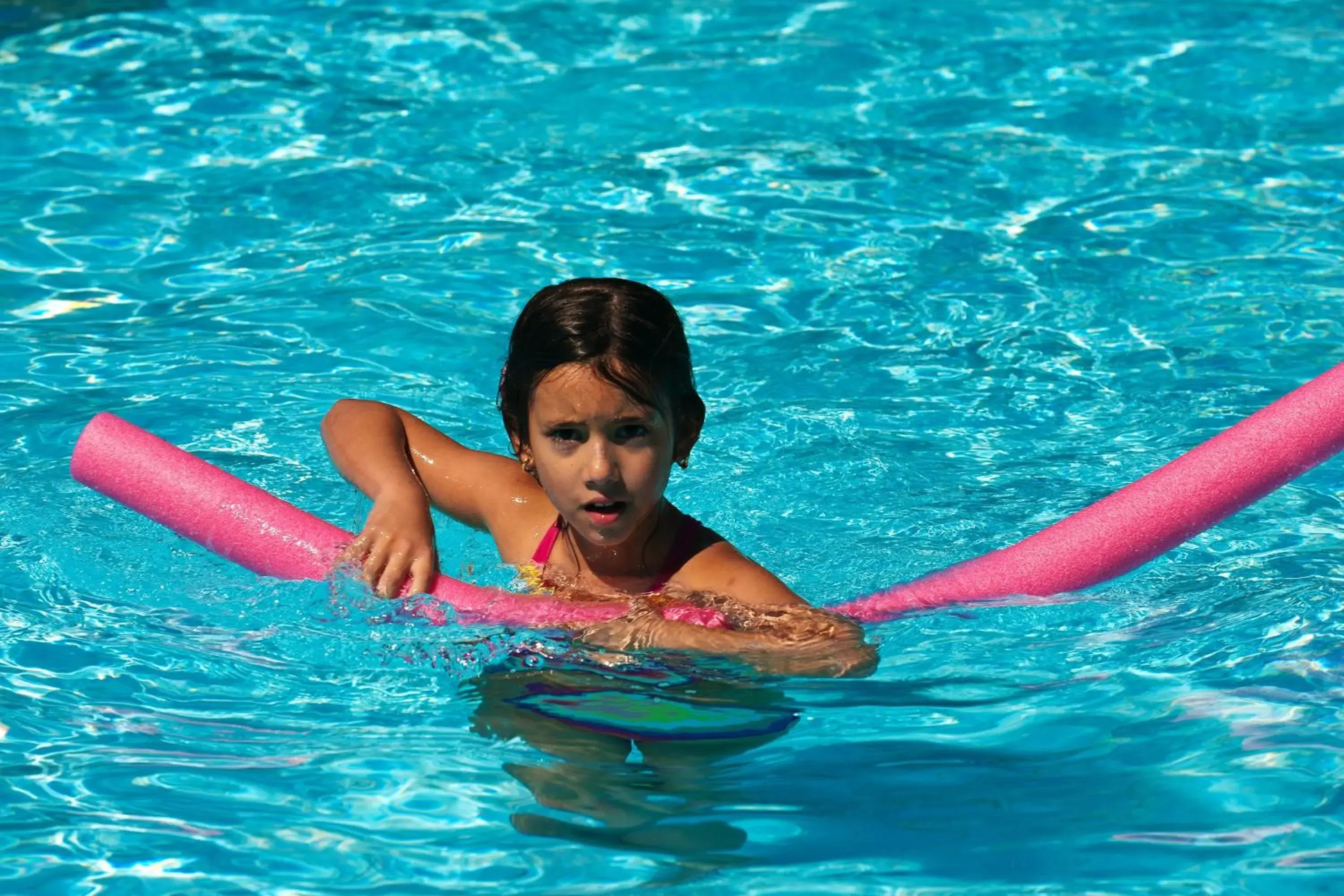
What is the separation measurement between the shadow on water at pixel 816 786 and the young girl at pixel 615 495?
7.6 inches

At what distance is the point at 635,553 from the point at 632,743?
0.54 meters

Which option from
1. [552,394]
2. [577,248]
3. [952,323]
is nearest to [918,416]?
[952,323]

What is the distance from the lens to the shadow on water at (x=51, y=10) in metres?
9.62

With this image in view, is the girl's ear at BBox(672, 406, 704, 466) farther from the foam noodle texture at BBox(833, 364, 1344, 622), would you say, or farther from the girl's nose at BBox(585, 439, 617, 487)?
the foam noodle texture at BBox(833, 364, 1344, 622)

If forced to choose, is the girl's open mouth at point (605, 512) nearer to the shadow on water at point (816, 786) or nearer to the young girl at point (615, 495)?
the young girl at point (615, 495)

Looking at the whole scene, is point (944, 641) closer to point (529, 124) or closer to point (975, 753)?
point (975, 753)

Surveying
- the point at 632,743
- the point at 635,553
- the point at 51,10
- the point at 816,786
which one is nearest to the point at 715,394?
the point at 635,553

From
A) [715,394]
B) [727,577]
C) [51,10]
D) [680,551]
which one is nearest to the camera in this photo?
[727,577]

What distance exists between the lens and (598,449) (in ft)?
12.9

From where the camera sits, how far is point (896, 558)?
5.14 metres

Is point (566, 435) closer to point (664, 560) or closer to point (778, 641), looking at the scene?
point (664, 560)

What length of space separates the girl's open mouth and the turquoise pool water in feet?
1.30

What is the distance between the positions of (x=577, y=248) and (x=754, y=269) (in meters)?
0.76

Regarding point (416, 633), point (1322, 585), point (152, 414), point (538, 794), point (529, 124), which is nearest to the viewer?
point (538, 794)
